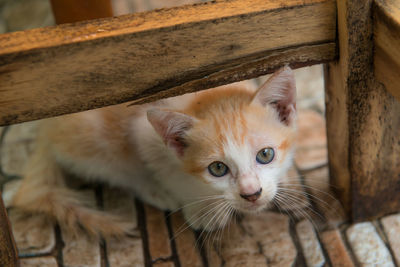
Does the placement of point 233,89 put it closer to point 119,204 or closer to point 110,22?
point 110,22

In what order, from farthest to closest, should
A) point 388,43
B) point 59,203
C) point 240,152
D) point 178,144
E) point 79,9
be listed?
point 79,9 < point 59,203 < point 178,144 < point 240,152 < point 388,43

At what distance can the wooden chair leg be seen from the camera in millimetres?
2029

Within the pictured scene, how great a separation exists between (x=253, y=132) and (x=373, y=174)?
489mm

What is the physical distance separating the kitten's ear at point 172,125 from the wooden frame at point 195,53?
0.29 feet

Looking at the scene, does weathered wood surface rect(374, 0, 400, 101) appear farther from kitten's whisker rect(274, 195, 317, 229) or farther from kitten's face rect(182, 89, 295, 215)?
kitten's whisker rect(274, 195, 317, 229)

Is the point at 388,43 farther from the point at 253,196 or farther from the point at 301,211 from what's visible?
the point at 301,211

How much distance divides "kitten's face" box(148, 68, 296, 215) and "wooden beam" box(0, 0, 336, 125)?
0.12 m

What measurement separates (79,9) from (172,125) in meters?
0.89

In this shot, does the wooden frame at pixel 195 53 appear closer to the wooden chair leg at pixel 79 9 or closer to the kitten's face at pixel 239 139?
the kitten's face at pixel 239 139

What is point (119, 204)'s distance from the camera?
6.41ft

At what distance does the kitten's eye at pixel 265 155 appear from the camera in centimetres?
150

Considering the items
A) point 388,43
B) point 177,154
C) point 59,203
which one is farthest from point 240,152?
point 59,203

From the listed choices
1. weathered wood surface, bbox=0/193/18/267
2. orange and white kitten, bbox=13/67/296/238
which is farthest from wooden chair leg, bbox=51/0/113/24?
weathered wood surface, bbox=0/193/18/267

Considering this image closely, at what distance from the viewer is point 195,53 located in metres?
1.31
